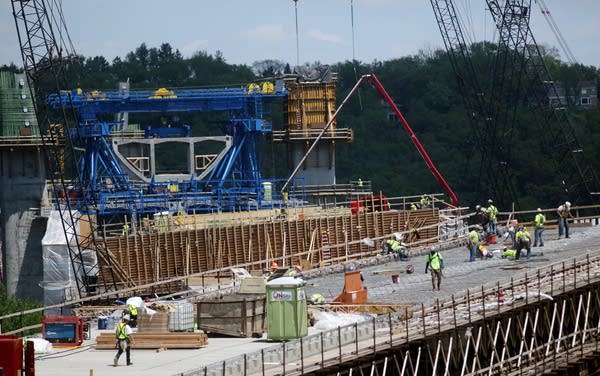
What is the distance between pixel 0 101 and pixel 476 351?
190 feet

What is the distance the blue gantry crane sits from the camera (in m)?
96.6

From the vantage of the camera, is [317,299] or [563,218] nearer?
[317,299]

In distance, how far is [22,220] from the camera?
95.7 meters

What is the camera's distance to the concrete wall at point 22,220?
9500 cm

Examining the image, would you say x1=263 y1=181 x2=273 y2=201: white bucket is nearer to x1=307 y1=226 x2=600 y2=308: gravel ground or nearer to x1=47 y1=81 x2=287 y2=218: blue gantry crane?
x1=47 y1=81 x2=287 y2=218: blue gantry crane

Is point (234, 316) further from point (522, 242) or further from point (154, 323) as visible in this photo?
point (522, 242)

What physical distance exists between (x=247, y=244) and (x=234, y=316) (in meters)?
31.9

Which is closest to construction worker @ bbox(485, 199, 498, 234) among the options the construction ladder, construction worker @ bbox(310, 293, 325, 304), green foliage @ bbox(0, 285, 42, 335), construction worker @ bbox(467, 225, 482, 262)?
construction worker @ bbox(467, 225, 482, 262)

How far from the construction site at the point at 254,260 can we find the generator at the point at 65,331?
0.05 meters

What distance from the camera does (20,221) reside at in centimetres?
9562

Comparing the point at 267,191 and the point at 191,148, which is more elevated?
the point at 191,148

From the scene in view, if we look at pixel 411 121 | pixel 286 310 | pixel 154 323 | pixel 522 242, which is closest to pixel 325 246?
pixel 522 242

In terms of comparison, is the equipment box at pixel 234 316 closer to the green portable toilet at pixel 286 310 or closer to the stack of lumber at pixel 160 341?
the stack of lumber at pixel 160 341

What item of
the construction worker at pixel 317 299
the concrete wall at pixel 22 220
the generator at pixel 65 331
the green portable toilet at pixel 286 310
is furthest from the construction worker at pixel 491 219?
the generator at pixel 65 331
